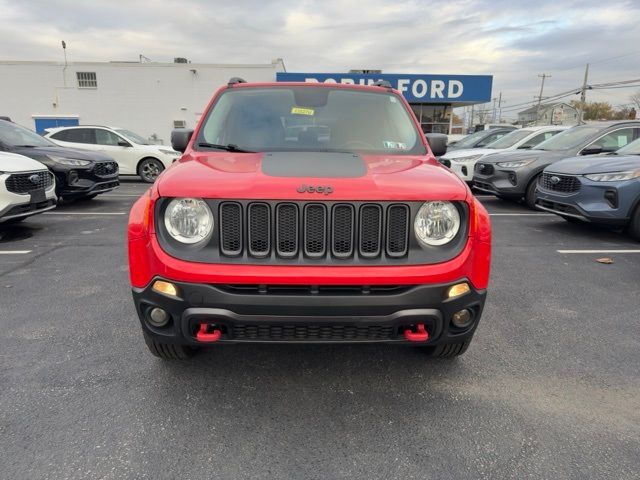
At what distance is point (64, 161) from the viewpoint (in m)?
8.12

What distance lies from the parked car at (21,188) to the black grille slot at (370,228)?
18.4 feet

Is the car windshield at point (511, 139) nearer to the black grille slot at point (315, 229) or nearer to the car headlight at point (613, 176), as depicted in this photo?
the car headlight at point (613, 176)

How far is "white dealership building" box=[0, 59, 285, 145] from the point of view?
23.8m

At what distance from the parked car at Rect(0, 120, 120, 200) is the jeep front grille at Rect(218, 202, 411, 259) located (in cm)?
715

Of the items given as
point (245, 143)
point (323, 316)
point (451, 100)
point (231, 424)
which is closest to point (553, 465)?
point (323, 316)

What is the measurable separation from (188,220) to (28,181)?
17.0 feet

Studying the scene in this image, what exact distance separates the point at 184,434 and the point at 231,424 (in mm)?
240

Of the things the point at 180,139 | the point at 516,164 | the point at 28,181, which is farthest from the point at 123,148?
the point at 180,139

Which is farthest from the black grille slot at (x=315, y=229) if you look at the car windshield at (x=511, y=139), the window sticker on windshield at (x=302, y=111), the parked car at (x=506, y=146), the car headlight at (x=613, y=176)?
the car windshield at (x=511, y=139)

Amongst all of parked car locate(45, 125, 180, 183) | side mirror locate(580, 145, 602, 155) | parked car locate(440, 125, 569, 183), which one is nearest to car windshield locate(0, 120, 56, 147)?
parked car locate(45, 125, 180, 183)

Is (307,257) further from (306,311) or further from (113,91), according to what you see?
(113,91)

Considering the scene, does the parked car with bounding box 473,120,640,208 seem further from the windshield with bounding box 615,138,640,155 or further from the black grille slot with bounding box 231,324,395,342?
the black grille slot with bounding box 231,324,395,342

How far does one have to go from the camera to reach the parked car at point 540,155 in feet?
27.3

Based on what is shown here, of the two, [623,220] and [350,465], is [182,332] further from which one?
[623,220]
